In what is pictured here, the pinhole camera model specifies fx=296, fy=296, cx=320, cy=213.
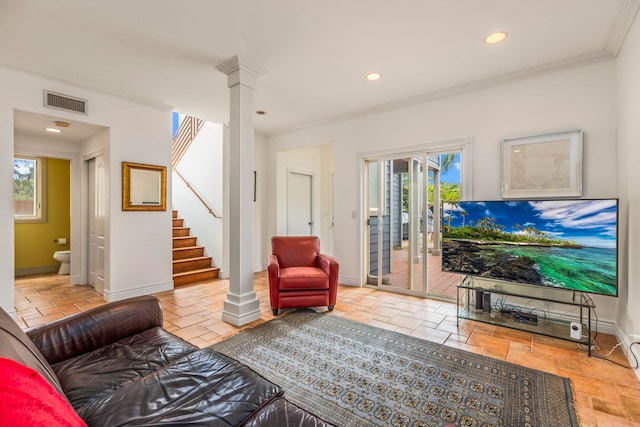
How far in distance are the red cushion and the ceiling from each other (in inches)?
95.3

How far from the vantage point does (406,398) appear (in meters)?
1.84

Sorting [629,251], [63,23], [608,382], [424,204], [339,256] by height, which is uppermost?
[63,23]

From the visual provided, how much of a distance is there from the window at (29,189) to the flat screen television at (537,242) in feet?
22.3

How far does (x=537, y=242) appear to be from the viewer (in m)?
2.70

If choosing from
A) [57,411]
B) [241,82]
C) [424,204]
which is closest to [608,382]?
[424,204]

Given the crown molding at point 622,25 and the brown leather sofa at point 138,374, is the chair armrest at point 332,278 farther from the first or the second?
the crown molding at point 622,25

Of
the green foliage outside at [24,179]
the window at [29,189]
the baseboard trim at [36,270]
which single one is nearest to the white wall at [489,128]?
the window at [29,189]

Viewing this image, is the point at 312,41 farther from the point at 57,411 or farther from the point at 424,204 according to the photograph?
the point at 57,411

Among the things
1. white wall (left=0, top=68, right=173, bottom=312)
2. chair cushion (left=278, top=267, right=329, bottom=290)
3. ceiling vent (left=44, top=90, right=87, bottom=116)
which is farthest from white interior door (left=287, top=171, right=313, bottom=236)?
ceiling vent (left=44, top=90, right=87, bottom=116)

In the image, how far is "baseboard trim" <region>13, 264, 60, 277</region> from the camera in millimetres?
5168

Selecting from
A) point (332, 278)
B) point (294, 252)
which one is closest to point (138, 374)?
point (332, 278)

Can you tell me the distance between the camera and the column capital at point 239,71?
2.97 m

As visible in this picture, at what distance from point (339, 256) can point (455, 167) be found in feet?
6.93

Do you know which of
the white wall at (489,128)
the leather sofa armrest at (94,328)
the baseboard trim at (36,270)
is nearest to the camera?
the leather sofa armrest at (94,328)
